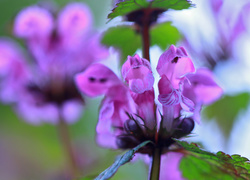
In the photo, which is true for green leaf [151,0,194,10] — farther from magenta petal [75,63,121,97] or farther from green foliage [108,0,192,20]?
magenta petal [75,63,121,97]

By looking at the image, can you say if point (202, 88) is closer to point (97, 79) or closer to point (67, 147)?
point (97, 79)

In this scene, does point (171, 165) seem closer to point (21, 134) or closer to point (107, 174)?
point (107, 174)

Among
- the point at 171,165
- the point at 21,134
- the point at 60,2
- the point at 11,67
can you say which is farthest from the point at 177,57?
the point at 60,2

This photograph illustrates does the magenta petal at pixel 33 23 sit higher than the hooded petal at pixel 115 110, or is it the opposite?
the magenta petal at pixel 33 23

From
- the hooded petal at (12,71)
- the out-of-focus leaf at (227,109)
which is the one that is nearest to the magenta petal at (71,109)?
the hooded petal at (12,71)

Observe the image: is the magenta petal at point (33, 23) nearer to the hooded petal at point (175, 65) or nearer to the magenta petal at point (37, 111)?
the magenta petal at point (37, 111)

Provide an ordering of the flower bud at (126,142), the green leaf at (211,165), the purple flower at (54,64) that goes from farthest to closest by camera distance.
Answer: the purple flower at (54,64)
the flower bud at (126,142)
the green leaf at (211,165)

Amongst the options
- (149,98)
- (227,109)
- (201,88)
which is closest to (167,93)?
(149,98)
